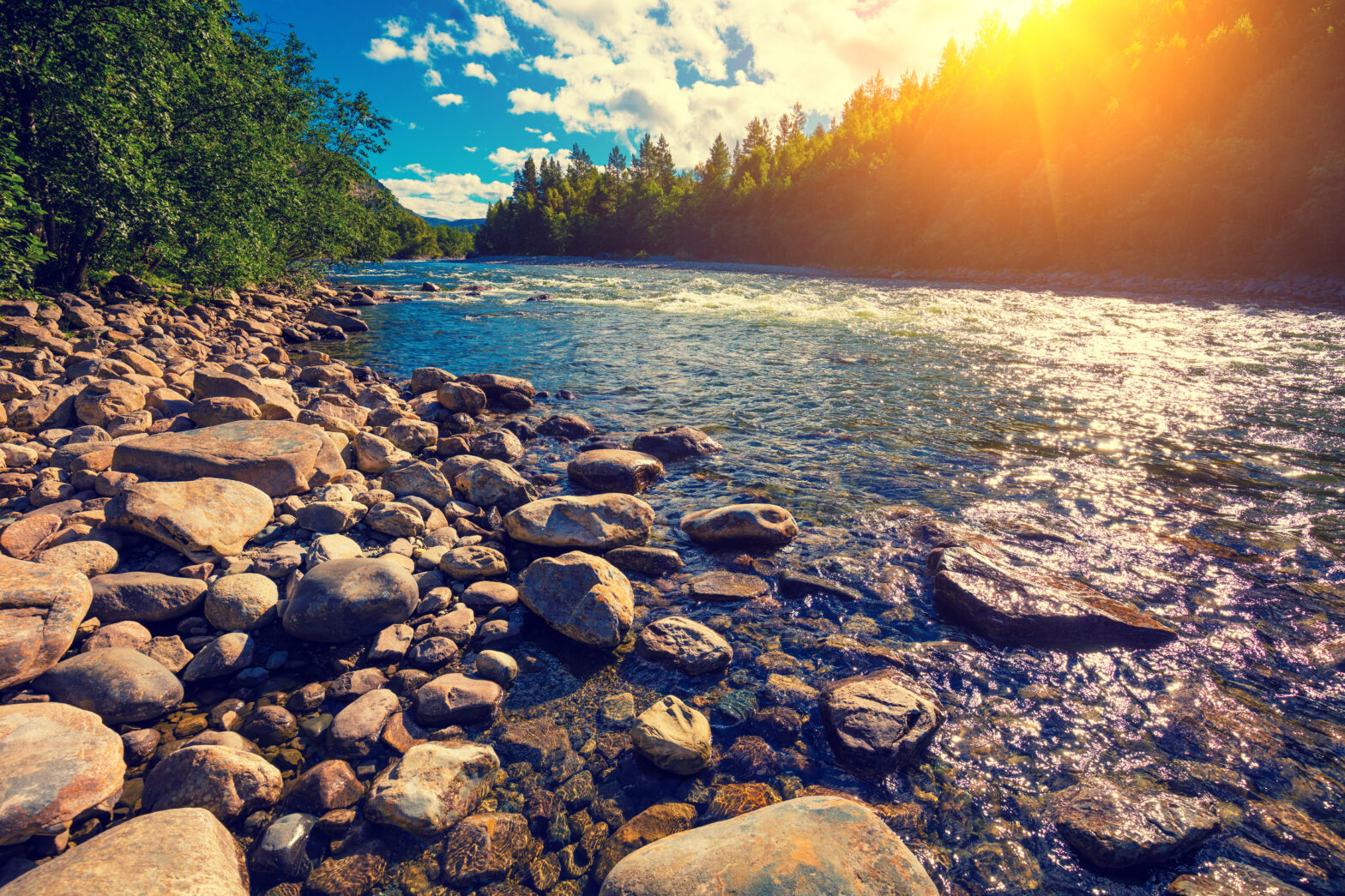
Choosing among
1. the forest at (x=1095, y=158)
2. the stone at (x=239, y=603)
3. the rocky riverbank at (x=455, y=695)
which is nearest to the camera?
the rocky riverbank at (x=455, y=695)

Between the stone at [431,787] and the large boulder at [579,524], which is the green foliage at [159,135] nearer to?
the large boulder at [579,524]

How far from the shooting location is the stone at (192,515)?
3.95m

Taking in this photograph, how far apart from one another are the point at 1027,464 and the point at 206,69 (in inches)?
839

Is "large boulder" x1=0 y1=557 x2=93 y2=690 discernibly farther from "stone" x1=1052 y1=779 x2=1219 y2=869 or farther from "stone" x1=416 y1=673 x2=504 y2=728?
"stone" x1=1052 y1=779 x2=1219 y2=869

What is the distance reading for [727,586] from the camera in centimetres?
452

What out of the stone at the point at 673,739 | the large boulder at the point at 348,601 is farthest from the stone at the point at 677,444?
the stone at the point at 673,739

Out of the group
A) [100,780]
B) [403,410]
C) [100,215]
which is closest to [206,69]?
[100,215]

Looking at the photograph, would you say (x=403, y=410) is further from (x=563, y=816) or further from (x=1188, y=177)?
(x=1188, y=177)

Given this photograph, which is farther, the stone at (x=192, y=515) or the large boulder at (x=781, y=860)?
A: the stone at (x=192, y=515)

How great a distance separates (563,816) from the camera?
2.60 metres

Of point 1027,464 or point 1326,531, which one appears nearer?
point 1326,531

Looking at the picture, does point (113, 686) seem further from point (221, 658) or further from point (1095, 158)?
point (1095, 158)

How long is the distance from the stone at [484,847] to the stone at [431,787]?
83 mm

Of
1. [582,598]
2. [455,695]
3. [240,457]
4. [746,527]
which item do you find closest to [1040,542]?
[746,527]
